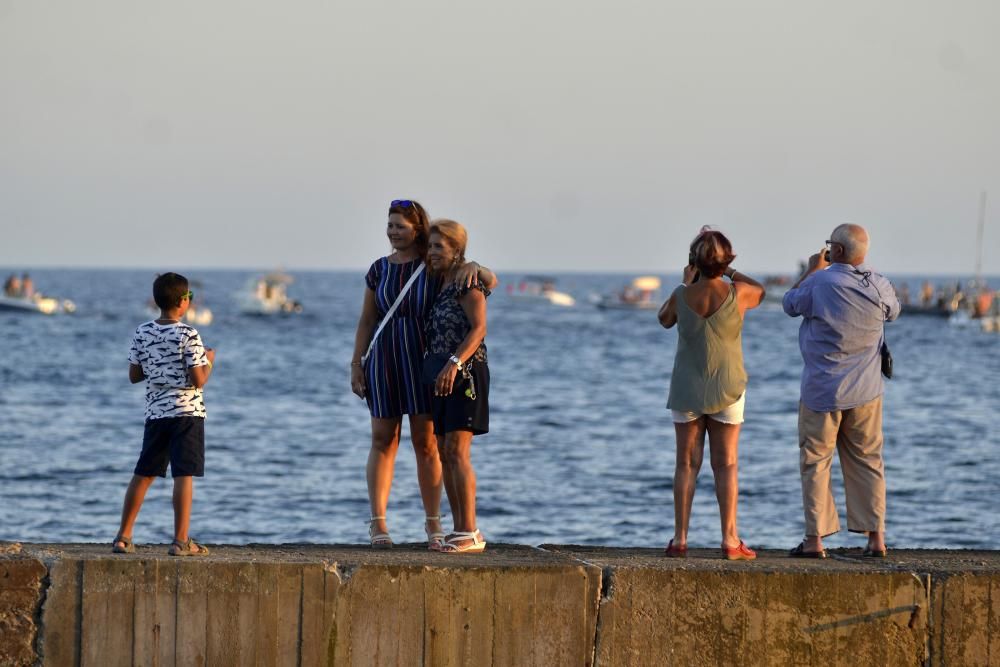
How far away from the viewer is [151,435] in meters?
6.88

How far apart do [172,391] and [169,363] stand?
5.4 inches

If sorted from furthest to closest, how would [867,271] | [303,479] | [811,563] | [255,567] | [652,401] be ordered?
[652,401] < [303,479] < [867,271] < [811,563] < [255,567]

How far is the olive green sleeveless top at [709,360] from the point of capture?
700 centimetres

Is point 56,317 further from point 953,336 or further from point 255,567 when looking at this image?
→ point 255,567

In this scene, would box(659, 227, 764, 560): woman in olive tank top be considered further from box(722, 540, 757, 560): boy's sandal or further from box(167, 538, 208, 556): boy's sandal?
box(167, 538, 208, 556): boy's sandal

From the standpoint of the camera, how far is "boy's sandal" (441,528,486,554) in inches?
279

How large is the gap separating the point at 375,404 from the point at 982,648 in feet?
10.4

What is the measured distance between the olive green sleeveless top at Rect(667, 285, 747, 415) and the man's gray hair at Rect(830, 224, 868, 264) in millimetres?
620

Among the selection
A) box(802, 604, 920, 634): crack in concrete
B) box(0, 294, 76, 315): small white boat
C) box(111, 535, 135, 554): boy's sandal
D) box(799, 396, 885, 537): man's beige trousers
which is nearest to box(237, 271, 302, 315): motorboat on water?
box(0, 294, 76, 315): small white boat

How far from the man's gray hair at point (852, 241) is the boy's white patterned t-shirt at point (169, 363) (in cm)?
321

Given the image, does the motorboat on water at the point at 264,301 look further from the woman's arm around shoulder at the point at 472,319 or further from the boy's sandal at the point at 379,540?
the woman's arm around shoulder at the point at 472,319

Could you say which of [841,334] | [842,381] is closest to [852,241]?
[841,334]

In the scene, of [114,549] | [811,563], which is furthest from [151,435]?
[811,563]

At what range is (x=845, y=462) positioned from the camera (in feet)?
23.8
